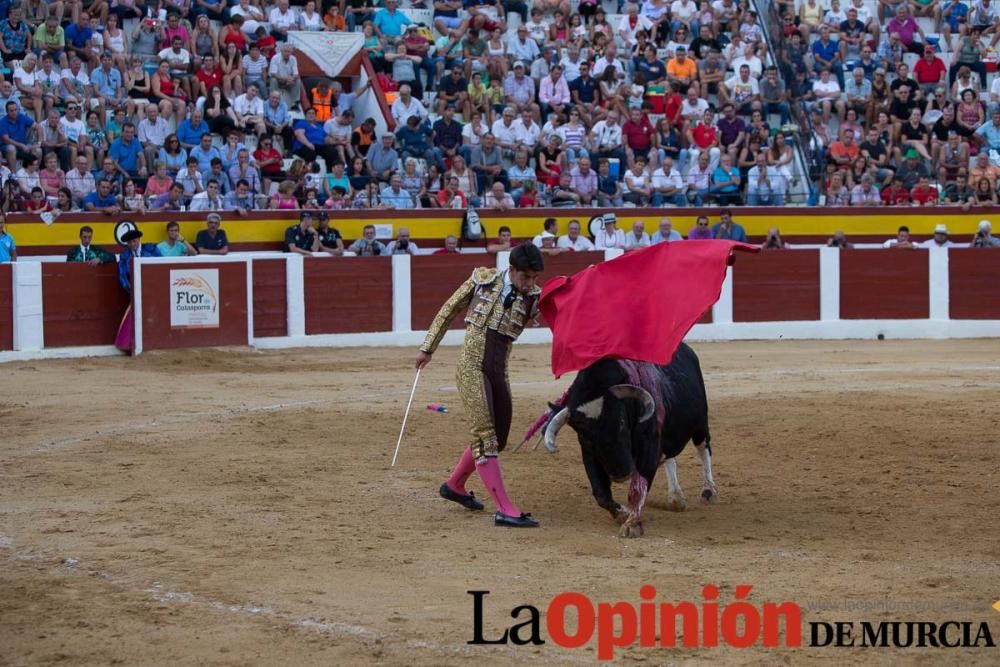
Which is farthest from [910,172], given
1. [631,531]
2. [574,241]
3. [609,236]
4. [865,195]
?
[631,531]

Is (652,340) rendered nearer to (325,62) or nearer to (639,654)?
(639,654)

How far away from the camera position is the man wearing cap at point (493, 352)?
22.4ft

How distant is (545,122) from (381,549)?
12411 mm

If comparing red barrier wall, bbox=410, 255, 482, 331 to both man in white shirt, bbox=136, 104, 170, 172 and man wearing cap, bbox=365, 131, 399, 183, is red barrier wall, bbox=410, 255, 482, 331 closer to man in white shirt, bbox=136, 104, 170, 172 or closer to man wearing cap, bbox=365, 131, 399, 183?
man wearing cap, bbox=365, 131, 399, 183

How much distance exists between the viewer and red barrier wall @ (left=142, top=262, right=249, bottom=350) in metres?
14.1

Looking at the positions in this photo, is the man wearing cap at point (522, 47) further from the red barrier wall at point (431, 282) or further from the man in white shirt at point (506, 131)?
the red barrier wall at point (431, 282)

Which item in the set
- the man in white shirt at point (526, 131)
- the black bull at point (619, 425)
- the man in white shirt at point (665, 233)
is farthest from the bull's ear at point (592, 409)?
the man in white shirt at point (526, 131)

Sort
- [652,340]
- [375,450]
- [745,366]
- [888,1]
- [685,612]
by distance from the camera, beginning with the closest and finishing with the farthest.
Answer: [685,612]
[652,340]
[375,450]
[745,366]
[888,1]

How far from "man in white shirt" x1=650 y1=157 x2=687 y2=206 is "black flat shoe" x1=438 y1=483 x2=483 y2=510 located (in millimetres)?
11061

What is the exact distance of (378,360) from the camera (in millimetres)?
14328

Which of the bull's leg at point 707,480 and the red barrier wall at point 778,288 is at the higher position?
the red barrier wall at point 778,288

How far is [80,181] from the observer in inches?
583

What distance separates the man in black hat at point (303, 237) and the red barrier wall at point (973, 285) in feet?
24.9

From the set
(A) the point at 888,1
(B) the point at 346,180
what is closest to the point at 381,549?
(B) the point at 346,180
